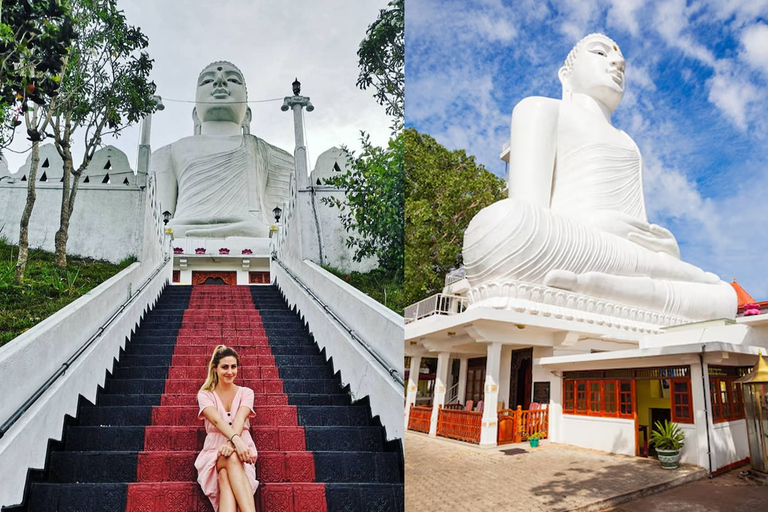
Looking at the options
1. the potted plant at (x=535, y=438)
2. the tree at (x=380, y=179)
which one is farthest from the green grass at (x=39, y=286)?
the potted plant at (x=535, y=438)

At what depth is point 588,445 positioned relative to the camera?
7.26 metres

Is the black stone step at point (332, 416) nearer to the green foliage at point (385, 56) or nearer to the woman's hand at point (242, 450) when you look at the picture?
the woman's hand at point (242, 450)

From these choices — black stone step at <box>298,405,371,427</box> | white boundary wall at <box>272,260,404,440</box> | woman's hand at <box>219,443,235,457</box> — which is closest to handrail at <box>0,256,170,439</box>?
woman's hand at <box>219,443,235,457</box>

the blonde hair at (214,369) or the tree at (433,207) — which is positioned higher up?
the tree at (433,207)

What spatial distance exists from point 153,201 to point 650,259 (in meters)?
7.31

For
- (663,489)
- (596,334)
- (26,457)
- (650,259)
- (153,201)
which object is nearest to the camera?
(26,457)

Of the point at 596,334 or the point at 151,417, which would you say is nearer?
the point at 151,417

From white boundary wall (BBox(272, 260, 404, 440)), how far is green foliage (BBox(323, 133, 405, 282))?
7.60 ft

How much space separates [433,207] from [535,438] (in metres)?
6.83

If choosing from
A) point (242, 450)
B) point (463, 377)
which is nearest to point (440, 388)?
point (463, 377)

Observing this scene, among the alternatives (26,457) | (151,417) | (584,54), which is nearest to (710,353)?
(151,417)

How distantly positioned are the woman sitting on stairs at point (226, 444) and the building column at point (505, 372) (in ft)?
20.2

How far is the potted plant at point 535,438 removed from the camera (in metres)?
7.26

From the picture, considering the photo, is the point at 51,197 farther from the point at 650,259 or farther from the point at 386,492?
the point at 650,259
